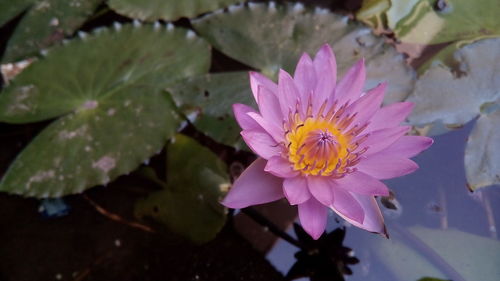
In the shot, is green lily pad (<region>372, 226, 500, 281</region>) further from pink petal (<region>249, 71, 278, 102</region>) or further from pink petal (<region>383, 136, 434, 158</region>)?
pink petal (<region>249, 71, 278, 102</region>)

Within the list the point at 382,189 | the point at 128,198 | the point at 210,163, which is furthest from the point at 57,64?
the point at 382,189

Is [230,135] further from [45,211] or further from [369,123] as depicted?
[45,211]

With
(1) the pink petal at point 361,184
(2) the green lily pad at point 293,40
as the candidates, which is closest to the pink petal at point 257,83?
(1) the pink petal at point 361,184

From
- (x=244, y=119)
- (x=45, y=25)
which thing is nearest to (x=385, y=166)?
(x=244, y=119)

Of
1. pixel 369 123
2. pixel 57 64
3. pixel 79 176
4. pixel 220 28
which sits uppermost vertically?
pixel 369 123

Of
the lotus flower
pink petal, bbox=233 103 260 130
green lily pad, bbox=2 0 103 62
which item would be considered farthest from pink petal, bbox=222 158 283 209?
green lily pad, bbox=2 0 103 62

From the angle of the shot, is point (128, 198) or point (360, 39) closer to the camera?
point (360, 39)

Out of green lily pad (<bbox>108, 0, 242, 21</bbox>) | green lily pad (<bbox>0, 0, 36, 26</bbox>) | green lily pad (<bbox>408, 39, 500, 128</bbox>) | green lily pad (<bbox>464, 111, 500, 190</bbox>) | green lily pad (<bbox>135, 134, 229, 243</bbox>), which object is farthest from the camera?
green lily pad (<bbox>0, 0, 36, 26</bbox>)

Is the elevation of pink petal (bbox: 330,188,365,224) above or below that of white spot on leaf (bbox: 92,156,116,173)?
above
